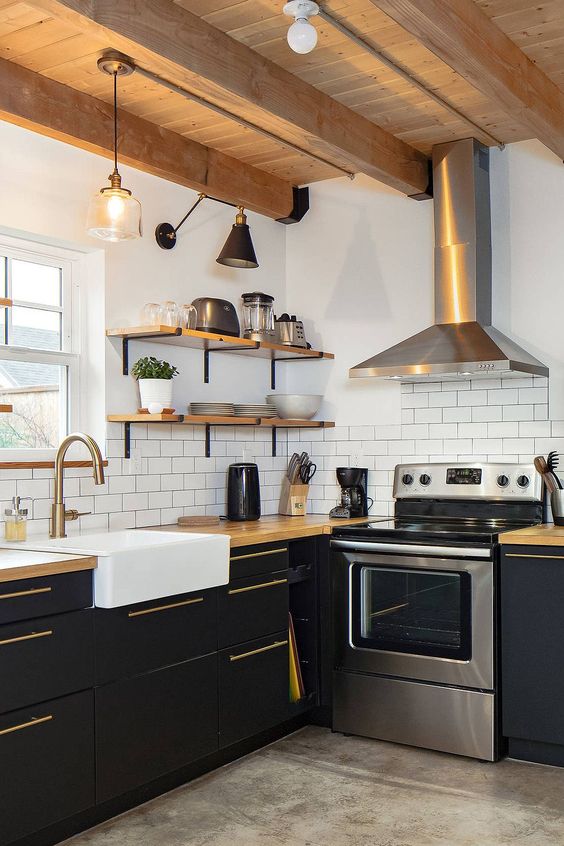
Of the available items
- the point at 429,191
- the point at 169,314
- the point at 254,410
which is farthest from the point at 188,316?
the point at 429,191

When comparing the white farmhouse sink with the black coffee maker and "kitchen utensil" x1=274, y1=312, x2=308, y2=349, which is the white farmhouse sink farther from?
"kitchen utensil" x1=274, y1=312, x2=308, y2=349

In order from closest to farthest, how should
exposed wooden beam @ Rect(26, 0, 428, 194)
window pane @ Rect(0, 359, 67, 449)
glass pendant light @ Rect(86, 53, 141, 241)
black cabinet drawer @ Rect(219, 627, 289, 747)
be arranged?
exposed wooden beam @ Rect(26, 0, 428, 194), glass pendant light @ Rect(86, 53, 141, 241), black cabinet drawer @ Rect(219, 627, 289, 747), window pane @ Rect(0, 359, 67, 449)

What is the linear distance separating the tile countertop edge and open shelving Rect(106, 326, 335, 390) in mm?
1515

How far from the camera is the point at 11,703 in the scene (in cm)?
265

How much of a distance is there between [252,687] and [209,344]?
64.0 inches

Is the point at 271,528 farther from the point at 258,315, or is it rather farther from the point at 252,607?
the point at 258,315

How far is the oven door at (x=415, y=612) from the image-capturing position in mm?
3701

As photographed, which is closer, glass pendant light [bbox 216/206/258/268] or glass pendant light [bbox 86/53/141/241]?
glass pendant light [bbox 86/53/141/241]

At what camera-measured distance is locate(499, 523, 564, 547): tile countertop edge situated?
11.7 ft

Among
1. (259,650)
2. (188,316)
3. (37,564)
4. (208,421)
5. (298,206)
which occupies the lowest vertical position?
(259,650)

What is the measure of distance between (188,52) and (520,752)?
3.01 metres

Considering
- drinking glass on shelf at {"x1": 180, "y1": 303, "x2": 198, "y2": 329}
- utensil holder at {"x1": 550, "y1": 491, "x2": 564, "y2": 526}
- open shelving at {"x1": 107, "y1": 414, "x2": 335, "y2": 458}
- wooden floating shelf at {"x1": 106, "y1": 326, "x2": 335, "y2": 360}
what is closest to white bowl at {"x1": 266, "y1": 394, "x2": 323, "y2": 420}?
open shelving at {"x1": 107, "y1": 414, "x2": 335, "y2": 458}

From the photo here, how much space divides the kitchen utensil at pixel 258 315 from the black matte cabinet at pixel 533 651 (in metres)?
1.67

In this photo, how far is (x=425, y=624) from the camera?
3.88 metres
